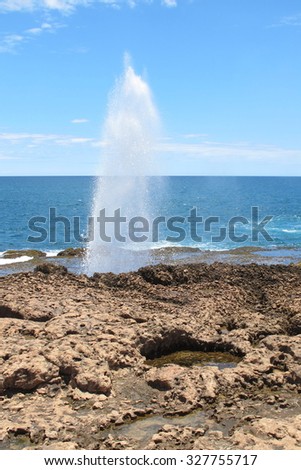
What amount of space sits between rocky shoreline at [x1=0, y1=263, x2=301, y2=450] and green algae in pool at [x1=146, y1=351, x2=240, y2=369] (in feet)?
0.61

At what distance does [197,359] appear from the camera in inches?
602

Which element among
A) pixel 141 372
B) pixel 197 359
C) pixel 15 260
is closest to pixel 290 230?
pixel 15 260

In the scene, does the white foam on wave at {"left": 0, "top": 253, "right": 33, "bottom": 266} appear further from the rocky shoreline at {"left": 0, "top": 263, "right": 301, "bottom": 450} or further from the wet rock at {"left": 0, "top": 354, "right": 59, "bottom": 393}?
the wet rock at {"left": 0, "top": 354, "right": 59, "bottom": 393}

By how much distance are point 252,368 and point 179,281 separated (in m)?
10.2

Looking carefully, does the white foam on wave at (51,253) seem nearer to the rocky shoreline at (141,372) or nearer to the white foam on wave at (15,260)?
the white foam on wave at (15,260)

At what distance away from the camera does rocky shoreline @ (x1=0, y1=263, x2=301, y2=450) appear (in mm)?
10547

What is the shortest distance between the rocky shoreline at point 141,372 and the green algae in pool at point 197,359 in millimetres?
184

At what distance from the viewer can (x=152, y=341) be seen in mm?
15250

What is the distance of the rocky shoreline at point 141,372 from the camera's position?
10.5 metres

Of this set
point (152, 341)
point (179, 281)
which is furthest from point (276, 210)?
point (152, 341)

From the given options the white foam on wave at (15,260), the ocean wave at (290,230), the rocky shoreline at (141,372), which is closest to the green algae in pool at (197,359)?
the rocky shoreline at (141,372)

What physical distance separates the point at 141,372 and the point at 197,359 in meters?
2.39

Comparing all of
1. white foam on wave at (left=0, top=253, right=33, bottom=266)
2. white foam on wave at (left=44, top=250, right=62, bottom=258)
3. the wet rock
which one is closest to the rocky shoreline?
the wet rock

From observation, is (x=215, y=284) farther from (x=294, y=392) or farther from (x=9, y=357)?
(x=9, y=357)
